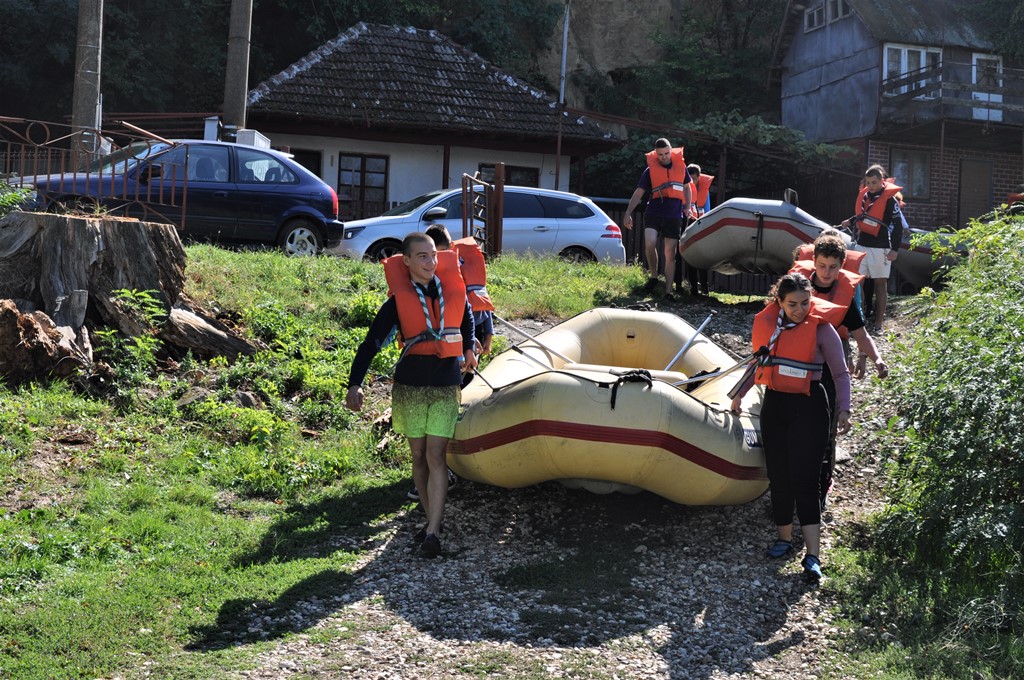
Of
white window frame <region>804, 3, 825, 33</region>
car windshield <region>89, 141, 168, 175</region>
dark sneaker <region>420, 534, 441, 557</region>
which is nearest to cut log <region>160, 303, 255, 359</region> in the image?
car windshield <region>89, 141, 168, 175</region>

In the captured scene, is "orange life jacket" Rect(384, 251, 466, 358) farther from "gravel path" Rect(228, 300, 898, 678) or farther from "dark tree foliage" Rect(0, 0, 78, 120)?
"dark tree foliage" Rect(0, 0, 78, 120)

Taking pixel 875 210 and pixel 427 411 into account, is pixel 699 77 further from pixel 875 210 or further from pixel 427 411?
pixel 427 411

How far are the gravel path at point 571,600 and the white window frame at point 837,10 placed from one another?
910 inches

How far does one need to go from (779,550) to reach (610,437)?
3.79 ft

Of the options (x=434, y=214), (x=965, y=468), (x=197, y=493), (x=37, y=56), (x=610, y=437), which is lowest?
(x=197, y=493)

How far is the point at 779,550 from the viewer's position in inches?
254

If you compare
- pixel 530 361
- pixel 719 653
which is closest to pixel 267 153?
pixel 530 361

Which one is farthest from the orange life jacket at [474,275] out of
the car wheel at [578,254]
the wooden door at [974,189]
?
the wooden door at [974,189]

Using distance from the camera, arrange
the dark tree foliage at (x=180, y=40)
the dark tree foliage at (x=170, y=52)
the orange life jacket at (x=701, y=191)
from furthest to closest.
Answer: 1. the dark tree foliage at (x=170, y=52)
2. the dark tree foliage at (x=180, y=40)
3. the orange life jacket at (x=701, y=191)

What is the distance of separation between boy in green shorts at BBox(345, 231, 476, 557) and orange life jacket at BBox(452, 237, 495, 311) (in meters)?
1.07

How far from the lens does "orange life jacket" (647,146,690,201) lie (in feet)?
39.8

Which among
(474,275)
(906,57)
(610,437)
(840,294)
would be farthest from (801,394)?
(906,57)

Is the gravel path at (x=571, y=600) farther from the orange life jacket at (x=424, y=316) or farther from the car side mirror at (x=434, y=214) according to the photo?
the car side mirror at (x=434, y=214)

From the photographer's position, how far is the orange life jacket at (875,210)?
37.8ft
